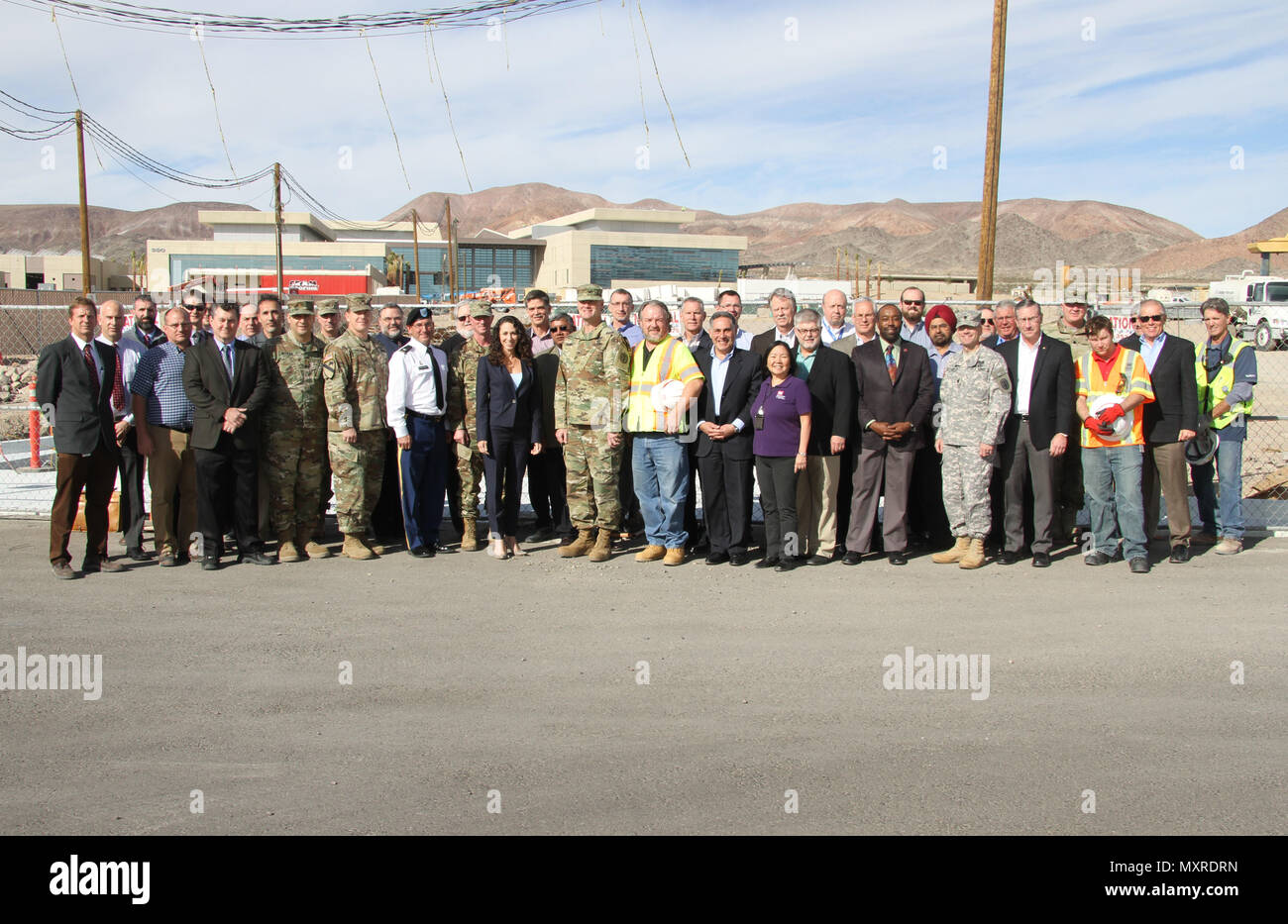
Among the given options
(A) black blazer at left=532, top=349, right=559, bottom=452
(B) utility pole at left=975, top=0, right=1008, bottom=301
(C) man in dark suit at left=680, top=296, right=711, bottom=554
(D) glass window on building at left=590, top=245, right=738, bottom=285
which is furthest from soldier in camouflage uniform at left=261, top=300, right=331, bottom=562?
(D) glass window on building at left=590, top=245, right=738, bottom=285

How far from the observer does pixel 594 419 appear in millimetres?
8453

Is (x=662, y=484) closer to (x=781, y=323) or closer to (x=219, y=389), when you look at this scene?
(x=781, y=323)

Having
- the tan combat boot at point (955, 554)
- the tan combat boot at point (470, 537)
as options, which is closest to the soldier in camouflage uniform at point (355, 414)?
the tan combat boot at point (470, 537)

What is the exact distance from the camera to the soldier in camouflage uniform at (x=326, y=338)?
884 cm

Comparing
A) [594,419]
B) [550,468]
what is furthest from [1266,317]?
[594,419]

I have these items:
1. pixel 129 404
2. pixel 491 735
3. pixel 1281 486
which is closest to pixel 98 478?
pixel 129 404

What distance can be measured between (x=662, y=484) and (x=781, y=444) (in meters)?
1.04

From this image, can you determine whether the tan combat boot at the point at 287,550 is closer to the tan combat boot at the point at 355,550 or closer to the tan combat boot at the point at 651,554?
the tan combat boot at the point at 355,550

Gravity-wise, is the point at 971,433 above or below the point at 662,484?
above

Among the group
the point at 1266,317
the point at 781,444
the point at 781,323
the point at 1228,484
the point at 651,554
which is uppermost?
the point at 1266,317

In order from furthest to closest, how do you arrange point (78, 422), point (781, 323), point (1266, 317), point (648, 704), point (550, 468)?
point (1266, 317) < point (550, 468) < point (781, 323) < point (78, 422) < point (648, 704)

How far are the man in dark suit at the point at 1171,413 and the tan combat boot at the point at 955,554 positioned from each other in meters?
A: 1.51

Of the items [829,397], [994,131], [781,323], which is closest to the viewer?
[829,397]

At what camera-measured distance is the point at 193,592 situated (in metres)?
7.48
